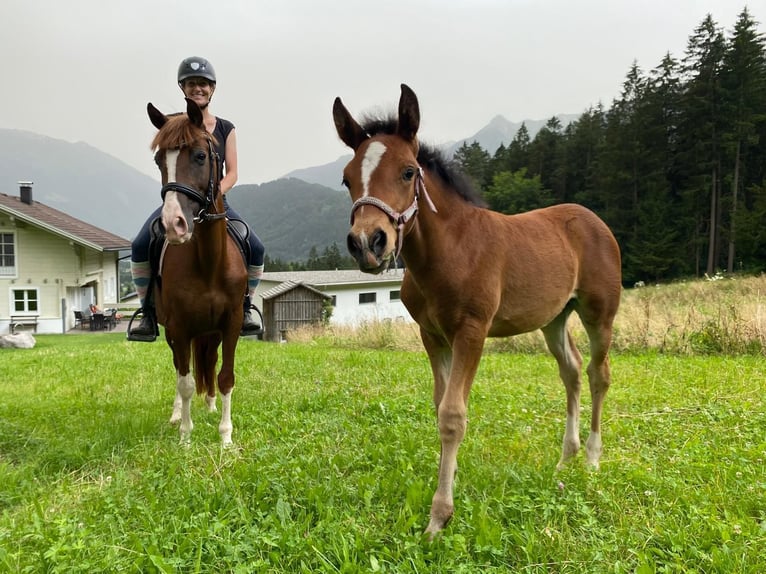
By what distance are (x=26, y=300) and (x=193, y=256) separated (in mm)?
30547

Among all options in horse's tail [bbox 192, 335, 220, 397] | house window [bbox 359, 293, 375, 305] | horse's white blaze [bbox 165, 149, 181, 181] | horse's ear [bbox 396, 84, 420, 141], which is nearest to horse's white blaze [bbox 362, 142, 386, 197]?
horse's ear [bbox 396, 84, 420, 141]

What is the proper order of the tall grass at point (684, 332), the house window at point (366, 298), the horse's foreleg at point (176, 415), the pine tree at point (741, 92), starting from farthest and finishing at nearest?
the house window at point (366, 298) < the pine tree at point (741, 92) < the tall grass at point (684, 332) < the horse's foreleg at point (176, 415)

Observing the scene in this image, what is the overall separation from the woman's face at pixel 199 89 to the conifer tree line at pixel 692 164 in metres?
33.4

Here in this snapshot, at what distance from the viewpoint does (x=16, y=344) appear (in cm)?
1605

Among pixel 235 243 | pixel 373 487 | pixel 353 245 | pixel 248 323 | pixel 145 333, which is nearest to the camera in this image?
pixel 353 245

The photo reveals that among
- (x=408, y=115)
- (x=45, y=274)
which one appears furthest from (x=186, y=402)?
(x=45, y=274)

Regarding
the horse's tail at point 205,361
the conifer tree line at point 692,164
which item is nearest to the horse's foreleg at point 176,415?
the horse's tail at point 205,361

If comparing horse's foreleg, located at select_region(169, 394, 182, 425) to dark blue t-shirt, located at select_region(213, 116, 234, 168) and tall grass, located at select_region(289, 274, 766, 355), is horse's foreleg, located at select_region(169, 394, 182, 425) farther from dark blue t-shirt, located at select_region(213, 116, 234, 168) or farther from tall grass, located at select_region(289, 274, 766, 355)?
tall grass, located at select_region(289, 274, 766, 355)

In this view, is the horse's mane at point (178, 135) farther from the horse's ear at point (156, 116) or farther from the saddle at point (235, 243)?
the saddle at point (235, 243)

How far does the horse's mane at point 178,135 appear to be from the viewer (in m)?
3.29

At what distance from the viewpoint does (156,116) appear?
148 inches

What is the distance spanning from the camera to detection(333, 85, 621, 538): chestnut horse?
235 cm

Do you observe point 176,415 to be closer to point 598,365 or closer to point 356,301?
point 598,365

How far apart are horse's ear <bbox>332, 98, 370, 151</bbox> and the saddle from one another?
7.45 feet
